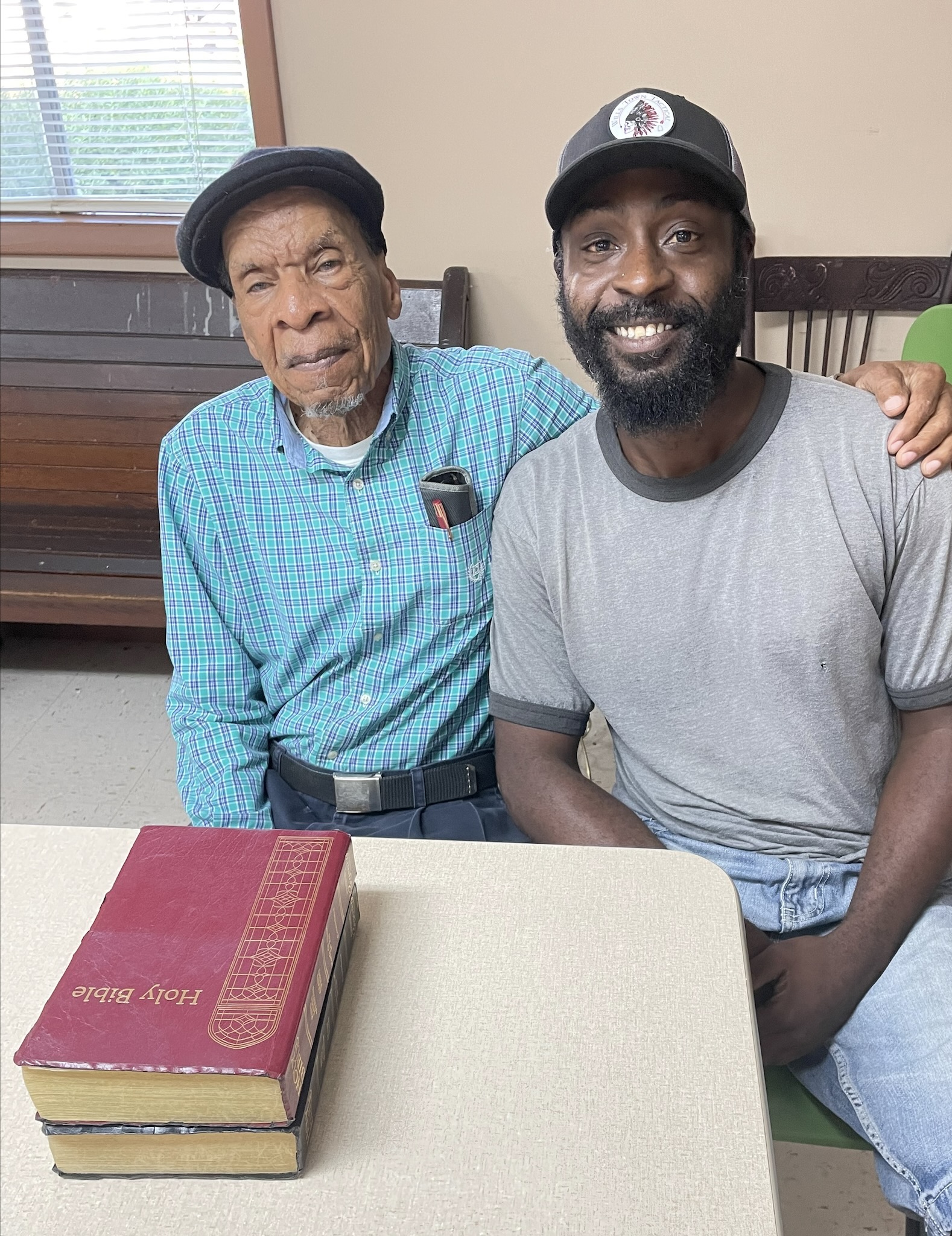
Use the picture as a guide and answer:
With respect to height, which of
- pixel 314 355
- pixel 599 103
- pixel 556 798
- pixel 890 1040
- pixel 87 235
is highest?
pixel 599 103

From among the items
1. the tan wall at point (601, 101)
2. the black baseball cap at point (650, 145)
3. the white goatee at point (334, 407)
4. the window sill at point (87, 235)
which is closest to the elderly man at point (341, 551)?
the white goatee at point (334, 407)

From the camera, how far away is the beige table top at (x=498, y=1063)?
695 mm

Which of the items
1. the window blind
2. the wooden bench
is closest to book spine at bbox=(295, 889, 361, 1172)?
the wooden bench

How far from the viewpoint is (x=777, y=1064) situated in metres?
1.21

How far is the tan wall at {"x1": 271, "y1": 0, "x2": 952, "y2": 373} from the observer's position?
275 cm

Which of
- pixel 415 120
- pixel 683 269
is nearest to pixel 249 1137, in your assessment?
pixel 683 269

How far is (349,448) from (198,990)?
951 millimetres

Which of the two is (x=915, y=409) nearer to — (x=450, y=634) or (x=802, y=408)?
(x=802, y=408)

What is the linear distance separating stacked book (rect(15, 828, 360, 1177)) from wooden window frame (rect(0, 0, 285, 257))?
2.70m

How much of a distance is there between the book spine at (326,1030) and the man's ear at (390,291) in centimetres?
99

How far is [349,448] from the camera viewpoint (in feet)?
5.07

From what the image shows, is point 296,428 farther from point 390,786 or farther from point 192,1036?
point 192,1036

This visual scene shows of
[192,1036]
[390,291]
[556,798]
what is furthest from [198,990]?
[390,291]

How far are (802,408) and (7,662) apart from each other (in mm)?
2874
